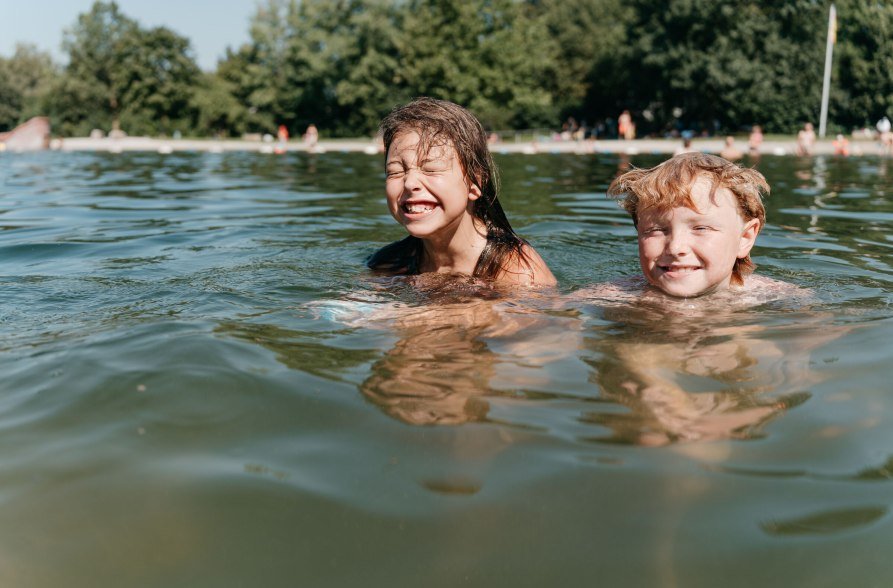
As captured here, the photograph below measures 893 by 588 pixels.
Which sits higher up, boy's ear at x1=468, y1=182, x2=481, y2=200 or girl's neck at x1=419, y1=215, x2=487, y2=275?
boy's ear at x1=468, y1=182, x2=481, y2=200

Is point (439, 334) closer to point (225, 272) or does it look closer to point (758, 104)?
point (225, 272)

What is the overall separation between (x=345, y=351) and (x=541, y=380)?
33.9 inches

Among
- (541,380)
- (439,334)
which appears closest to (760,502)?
(541,380)

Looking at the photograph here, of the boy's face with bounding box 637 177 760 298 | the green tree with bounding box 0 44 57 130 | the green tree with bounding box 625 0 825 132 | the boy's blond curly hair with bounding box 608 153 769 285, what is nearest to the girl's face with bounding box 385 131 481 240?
the boy's blond curly hair with bounding box 608 153 769 285

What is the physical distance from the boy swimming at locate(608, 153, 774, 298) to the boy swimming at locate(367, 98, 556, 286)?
0.86 metres

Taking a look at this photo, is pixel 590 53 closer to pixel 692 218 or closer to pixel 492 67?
pixel 492 67

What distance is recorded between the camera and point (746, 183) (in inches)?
152

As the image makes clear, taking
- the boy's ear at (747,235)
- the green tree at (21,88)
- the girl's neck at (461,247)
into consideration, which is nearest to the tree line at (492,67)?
the green tree at (21,88)

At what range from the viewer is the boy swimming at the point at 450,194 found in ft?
13.7

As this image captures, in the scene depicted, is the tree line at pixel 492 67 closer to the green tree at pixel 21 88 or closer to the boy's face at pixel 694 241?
the green tree at pixel 21 88

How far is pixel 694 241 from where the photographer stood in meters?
3.77

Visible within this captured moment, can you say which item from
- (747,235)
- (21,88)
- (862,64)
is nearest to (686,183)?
(747,235)

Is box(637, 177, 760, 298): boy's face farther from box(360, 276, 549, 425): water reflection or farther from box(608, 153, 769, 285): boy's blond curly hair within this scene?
box(360, 276, 549, 425): water reflection

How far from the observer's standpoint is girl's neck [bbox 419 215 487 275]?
4.60 metres
